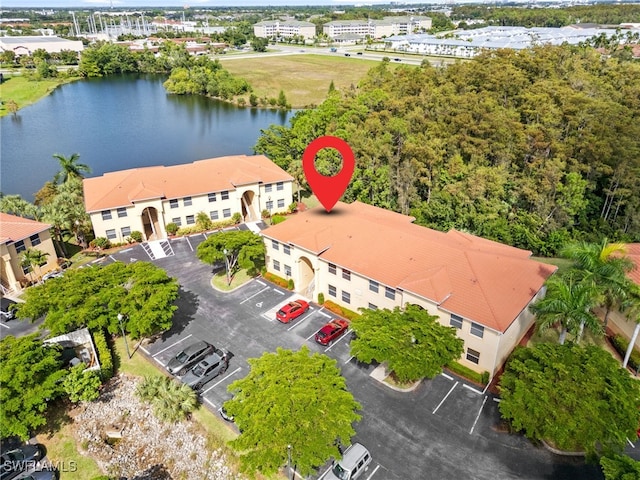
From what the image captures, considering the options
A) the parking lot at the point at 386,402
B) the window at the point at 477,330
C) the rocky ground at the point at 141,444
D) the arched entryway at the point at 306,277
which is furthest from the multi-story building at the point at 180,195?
the window at the point at 477,330

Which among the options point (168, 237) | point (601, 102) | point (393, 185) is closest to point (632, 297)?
point (393, 185)

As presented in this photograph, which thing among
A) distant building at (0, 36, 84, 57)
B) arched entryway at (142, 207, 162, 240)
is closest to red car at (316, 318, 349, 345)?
arched entryway at (142, 207, 162, 240)

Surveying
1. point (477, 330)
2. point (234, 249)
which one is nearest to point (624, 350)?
point (477, 330)

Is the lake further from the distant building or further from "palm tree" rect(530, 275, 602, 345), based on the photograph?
"palm tree" rect(530, 275, 602, 345)

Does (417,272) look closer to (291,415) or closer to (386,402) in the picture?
(386,402)

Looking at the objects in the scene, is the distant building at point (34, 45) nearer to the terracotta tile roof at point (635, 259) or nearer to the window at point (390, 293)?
the window at point (390, 293)
